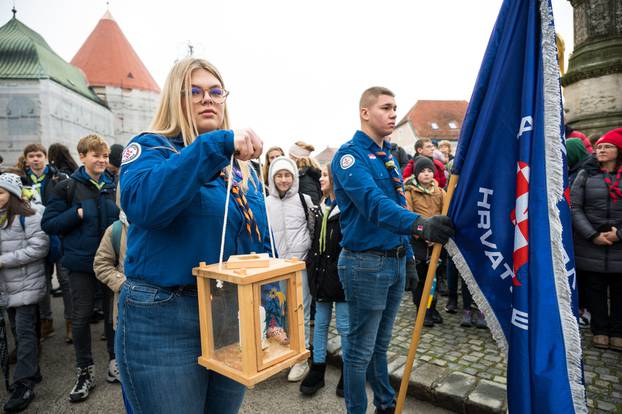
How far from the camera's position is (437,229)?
2.06 m

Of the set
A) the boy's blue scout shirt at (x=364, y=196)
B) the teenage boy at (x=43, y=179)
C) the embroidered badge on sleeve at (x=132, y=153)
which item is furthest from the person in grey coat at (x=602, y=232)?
the teenage boy at (x=43, y=179)

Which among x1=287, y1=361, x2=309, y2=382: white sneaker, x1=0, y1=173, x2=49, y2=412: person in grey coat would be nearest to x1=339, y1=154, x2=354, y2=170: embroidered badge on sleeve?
x1=287, y1=361, x2=309, y2=382: white sneaker

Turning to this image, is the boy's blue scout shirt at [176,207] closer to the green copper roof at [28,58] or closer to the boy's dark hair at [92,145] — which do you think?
the boy's dark hair at [92,145]

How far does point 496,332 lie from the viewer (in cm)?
201

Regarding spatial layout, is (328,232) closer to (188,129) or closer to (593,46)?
(188,129)

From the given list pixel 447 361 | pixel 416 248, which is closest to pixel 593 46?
pixel 416 248

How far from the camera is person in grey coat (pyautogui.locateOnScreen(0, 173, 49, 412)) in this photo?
3590 millimetres

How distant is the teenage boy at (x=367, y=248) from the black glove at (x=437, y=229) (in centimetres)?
45

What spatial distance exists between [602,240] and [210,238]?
4.63 metres

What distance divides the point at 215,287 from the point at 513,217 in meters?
1.48

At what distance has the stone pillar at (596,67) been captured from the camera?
7082 mm

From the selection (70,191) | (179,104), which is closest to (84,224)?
(70,191)

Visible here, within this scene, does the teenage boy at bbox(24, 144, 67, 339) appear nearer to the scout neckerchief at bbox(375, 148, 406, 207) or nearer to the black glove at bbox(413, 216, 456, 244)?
the scout neckerchief at bbox(375, 148, 406, 207)

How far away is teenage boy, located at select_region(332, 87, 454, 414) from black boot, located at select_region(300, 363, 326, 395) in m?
0.81
